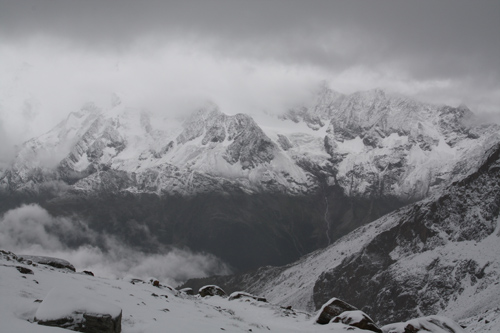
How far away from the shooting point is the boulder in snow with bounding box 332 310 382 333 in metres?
41.5

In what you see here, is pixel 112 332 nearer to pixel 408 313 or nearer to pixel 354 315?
pixel 354 315

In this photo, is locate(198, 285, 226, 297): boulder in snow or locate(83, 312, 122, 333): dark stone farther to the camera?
locate(198, 285, 226, 297): boulder in snow

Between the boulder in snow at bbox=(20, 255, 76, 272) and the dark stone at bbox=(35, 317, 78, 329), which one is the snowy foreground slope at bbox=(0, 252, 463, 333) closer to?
the dark stone at bbox=(35, 317, 78, 329)

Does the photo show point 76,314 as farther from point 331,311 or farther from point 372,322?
point 331,311

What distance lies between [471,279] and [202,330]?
568 feet

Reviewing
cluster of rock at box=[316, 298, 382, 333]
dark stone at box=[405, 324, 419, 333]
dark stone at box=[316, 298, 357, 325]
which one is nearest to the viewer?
dark stone at box=[405, 324, 419, 333]

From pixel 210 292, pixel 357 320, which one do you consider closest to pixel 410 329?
pixel 357 320

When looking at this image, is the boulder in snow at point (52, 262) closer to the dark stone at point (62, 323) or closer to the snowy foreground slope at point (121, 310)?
the snowy foreground slope at point (121, 310)

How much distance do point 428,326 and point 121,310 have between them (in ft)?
77.7

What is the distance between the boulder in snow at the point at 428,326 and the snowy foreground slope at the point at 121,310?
0.41 ft

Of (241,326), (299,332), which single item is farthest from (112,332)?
(299,332)

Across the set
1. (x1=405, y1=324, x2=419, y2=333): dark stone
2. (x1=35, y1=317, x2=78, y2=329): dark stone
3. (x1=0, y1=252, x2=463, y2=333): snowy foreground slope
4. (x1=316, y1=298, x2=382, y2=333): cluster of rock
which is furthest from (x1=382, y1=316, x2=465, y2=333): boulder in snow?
(x1=35, y1=317, x2=78, y2=329): dark stone

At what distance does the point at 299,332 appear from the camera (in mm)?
41750

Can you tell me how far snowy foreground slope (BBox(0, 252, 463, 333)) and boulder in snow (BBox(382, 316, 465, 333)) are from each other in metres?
0.12
